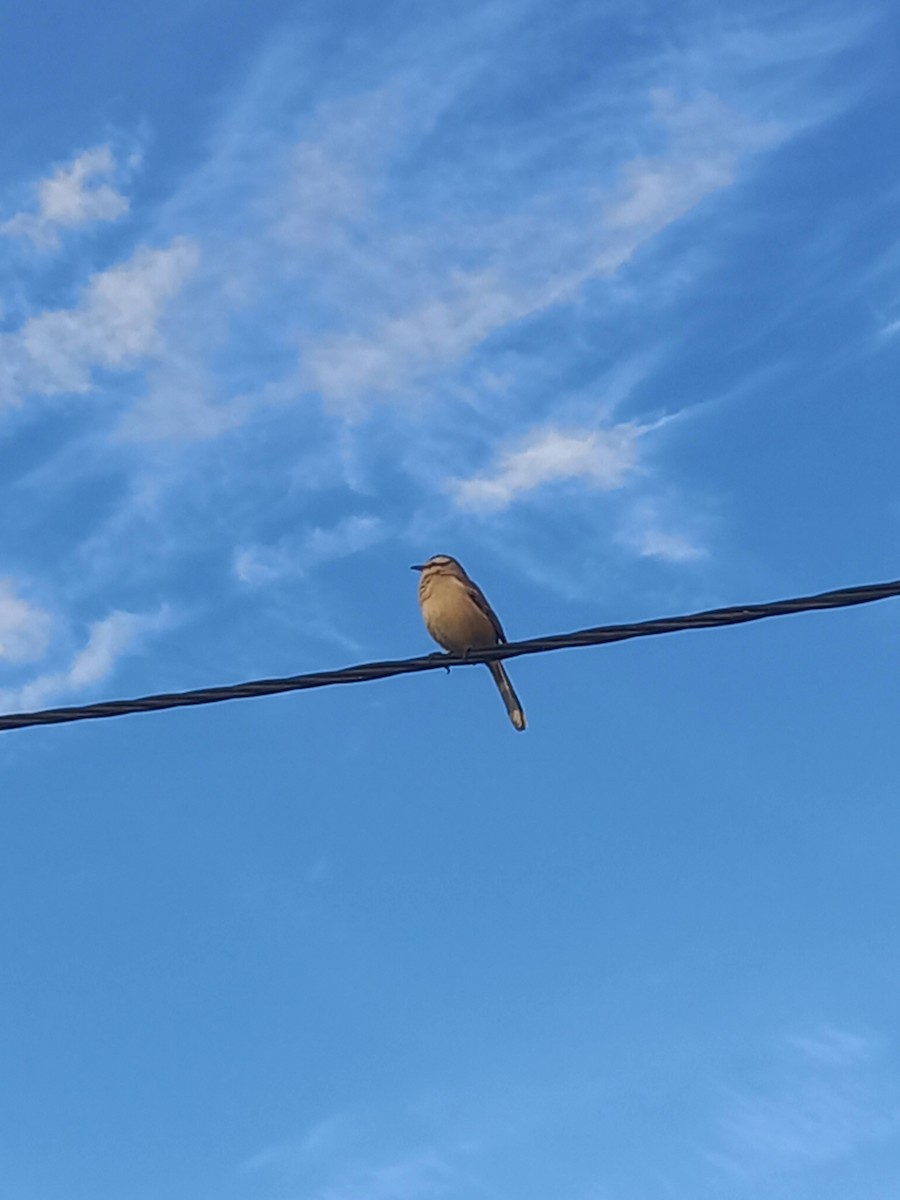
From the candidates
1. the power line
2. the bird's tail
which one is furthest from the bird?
the power line

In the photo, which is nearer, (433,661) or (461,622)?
(433,661)

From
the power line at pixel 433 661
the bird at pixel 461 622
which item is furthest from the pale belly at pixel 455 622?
the power line at pixel 433 661

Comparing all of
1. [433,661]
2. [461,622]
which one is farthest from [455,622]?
[433,661]

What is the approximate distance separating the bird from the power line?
4.56m

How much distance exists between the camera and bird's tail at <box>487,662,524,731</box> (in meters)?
11.2

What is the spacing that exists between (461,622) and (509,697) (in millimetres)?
590

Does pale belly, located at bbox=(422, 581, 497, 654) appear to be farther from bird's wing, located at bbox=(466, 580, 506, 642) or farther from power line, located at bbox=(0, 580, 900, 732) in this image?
power line, located at bbox=(0, 580, 900, 732)

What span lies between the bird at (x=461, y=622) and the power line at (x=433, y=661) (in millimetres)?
4556

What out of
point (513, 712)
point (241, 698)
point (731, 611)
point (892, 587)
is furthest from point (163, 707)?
point (513, 712)

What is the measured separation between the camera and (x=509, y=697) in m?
11.2

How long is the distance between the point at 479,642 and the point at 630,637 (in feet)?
16.9

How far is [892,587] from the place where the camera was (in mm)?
5805

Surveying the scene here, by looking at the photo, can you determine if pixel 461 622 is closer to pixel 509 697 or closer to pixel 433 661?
pixel 509 697

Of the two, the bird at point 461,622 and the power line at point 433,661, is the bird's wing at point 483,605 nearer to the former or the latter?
the bird at point 461,622
